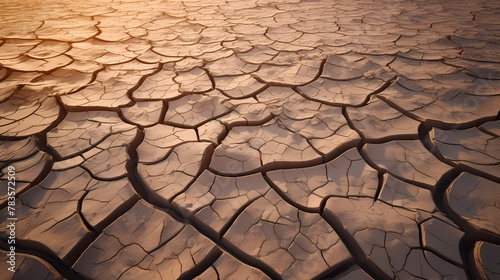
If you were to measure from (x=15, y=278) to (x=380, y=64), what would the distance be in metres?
2.43

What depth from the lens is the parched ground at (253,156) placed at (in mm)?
911

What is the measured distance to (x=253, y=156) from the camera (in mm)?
1291

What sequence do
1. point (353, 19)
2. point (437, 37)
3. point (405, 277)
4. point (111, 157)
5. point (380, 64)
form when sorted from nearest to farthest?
1. point (405, 277)
2. point (111, 157)
3. point (380, 64)
4. point (437, 37)
5. point (353, 19)

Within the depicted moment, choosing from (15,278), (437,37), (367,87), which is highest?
(437,37)

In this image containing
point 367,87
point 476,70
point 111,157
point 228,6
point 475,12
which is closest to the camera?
point 111,157

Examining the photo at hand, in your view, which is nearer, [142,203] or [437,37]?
[142,203]

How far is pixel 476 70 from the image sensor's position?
6.15 feet

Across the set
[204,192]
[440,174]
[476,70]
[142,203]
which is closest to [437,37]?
[476,70]

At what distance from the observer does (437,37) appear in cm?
243

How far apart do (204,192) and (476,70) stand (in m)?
2.19

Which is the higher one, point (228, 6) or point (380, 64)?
point (228, 6)

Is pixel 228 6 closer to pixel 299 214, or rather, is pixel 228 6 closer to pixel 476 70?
pixel 476 70

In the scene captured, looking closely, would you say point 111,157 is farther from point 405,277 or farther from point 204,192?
point 405,277

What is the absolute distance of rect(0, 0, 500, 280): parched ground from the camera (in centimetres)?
91
